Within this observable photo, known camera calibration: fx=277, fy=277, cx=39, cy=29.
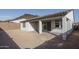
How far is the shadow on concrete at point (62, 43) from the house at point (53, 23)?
0.33ft

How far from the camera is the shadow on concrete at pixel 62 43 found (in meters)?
5.12

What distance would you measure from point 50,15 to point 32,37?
0.54m

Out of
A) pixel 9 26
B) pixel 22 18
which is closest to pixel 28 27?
pixel 22 18

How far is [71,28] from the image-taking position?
5164mm

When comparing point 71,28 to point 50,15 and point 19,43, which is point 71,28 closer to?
point 50,15

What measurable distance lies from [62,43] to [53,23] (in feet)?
1.34

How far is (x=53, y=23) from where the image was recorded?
16.9ft

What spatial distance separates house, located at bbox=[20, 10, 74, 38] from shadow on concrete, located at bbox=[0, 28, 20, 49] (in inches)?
12.8

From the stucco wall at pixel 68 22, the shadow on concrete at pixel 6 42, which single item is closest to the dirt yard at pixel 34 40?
the shadow on concrete at pixel 6 42

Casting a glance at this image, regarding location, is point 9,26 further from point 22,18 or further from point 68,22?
point 68,22

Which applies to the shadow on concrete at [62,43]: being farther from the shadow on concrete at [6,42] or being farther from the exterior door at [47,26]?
the shadow on concrete at [6,42]

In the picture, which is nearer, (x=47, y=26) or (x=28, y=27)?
(x=47, y=26)

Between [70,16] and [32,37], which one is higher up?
[70,16]
